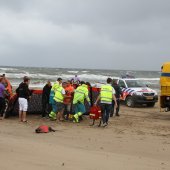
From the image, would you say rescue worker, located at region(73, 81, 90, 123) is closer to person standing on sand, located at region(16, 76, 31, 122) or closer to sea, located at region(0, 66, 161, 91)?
person standing on sand, located at region(16, 76, 31, 122)

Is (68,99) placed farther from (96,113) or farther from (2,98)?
(2,98)

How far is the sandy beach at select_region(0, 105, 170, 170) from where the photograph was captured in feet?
23.9

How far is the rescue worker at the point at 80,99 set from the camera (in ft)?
46.4

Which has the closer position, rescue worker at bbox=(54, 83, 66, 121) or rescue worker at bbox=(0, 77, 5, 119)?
rescue worker at bbox=(54, 83, 66, 121)

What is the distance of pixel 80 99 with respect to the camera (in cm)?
1418

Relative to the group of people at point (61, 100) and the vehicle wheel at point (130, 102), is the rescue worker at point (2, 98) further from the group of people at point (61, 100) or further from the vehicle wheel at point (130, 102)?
the vehicle wheel at point (130, 102)

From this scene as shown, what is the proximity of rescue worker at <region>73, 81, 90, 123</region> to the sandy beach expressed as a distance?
1.50 feet

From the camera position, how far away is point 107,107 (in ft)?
43.2

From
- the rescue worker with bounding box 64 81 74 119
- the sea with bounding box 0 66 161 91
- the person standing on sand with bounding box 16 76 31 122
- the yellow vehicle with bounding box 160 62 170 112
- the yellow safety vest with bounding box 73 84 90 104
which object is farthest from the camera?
the sea with bounding box 0 66 161 91

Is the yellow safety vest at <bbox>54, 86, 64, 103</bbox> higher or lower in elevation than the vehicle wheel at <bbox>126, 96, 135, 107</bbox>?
higher

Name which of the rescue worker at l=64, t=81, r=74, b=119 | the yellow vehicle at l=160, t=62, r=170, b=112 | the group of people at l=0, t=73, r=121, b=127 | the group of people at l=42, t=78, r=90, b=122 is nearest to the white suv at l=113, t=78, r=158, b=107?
the yellow vehicle at l=160, t=62, r=170, b=112

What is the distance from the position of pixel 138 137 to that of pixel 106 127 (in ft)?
6.78

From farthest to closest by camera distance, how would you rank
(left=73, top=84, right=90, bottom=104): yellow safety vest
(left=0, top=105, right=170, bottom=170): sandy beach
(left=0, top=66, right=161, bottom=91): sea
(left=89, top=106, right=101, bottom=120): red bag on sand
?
(left=0, top=66, right=161, bottom=91): sea < (left=73, top=84, right=90, bottom=104): yellow safety vest < (left=89, top=106, right=101, bottom=120): red bag on sand < (left=0, top=105, right=170, bottom=170): sandy beach

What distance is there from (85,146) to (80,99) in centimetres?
478
